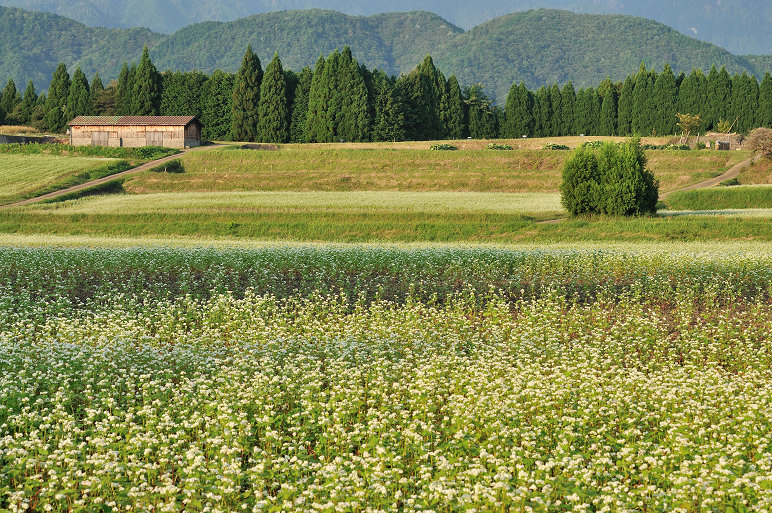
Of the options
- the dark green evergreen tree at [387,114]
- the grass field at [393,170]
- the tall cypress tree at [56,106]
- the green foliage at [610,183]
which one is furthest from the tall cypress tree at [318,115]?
the green foliage at [610,183]

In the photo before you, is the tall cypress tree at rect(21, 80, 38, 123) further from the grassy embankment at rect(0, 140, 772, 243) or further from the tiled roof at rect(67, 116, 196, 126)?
the grassy embankment at rect(0, 140, 772, 243)

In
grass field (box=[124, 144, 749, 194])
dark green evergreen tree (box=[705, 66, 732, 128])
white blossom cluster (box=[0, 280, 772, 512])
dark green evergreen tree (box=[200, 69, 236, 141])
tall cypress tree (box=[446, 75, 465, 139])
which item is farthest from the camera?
tall cypress tree (box=[446, 75, 465, 139])

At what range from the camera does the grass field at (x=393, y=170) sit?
63.3 meters

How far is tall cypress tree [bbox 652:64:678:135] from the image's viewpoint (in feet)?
326

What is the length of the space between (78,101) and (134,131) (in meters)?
19.0

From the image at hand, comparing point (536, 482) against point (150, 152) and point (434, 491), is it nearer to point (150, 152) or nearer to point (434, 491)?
point (434, 491)

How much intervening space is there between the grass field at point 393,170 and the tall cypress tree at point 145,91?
79.1 feet

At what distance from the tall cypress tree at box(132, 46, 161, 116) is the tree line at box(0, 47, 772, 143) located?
0.13 m

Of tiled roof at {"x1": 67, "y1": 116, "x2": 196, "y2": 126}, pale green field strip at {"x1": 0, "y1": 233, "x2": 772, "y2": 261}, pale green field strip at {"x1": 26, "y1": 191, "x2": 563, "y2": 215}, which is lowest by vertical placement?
pale green field strip at {"x1": 0, "y1": 233, "x2": 772, "y2": 261}

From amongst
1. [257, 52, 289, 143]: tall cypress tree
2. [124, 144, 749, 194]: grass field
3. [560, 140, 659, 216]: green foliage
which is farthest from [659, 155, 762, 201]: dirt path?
[257, 52, 289, 143]: tall cypress tree

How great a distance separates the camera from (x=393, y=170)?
67500 mm

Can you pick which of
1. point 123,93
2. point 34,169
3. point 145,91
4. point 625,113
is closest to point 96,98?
point 123,93

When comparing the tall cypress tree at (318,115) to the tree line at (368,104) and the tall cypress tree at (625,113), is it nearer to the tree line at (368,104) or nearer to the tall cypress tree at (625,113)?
the tree line at (368,104)

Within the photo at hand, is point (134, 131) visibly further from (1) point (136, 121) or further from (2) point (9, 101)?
(2) point (9, 101)
